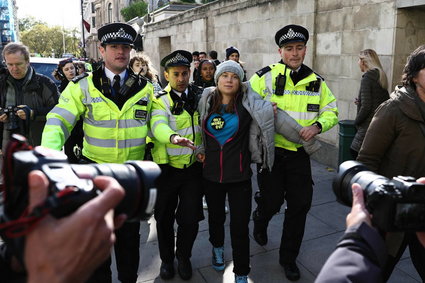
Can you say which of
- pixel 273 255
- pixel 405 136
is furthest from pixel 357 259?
pixel 273 255

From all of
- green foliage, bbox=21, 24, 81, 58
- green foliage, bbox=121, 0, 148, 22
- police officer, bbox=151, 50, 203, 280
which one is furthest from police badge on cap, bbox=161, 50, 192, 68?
green foliage, bbox=21, 24, 81, 58

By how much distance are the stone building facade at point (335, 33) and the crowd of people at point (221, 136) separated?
2.42 metres

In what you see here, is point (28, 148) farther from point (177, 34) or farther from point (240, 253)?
point (177, 34)

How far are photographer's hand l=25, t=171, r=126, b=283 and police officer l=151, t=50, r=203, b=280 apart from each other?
7.15 ft

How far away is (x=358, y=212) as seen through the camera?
1429 mm

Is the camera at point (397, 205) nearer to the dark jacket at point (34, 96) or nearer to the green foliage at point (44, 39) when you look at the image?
the dark jacket at point (34, 96)

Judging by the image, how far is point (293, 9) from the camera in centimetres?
724

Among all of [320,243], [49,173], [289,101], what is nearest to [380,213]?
[49,173]

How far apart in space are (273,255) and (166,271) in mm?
1057

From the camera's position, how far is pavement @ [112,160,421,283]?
11.2 feet

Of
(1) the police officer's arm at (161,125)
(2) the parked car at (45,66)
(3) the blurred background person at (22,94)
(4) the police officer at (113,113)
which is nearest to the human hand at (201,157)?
(1) the police officer's arm at (161,125)

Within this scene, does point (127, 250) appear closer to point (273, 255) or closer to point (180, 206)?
point (180, 206)

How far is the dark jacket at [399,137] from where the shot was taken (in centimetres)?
249

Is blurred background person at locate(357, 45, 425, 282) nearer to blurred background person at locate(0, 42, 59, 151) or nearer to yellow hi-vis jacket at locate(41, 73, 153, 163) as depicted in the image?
yellow hi-vis jacket at locate(41, 73, 153, 163)
